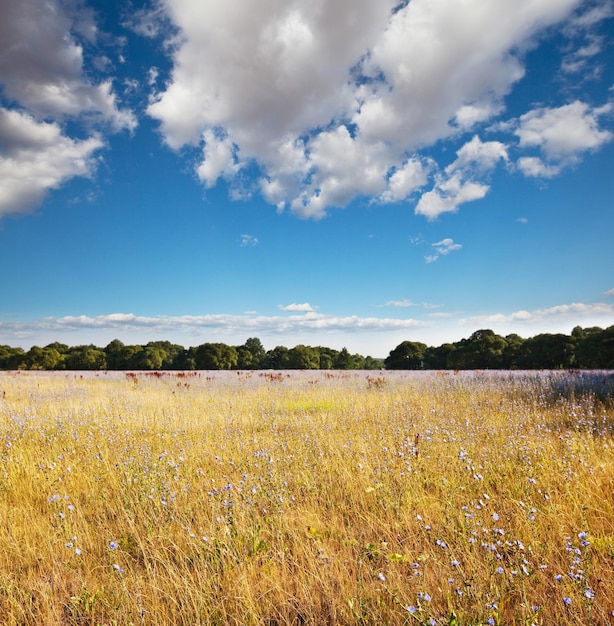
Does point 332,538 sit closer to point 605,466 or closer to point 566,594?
point 566,594

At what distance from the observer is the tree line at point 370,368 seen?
41.6 metres

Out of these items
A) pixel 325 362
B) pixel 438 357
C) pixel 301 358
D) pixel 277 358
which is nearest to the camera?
pixel 301 358

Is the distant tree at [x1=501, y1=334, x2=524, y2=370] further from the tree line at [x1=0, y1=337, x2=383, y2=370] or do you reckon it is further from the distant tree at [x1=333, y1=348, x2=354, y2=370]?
the distant tree at [x1=333, y1=348, x2=354, y2=370]

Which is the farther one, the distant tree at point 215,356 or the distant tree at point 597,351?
the distant tree at point 215,356

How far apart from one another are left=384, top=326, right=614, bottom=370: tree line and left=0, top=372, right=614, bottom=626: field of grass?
31274mm

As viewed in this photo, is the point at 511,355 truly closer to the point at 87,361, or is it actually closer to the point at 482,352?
the point at 482,352

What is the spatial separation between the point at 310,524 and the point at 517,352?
181 ft

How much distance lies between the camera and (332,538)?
3191 mm

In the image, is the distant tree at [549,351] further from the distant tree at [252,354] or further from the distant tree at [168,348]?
the distant tree at [168,348]

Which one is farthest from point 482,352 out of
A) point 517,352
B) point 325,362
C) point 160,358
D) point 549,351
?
point 160,358

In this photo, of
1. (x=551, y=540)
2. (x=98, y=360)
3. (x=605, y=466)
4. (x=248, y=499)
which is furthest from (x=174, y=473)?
(x=98, y=360)

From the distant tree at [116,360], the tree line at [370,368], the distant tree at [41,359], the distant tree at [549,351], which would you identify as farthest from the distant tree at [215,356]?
the distant tree at [549,351]

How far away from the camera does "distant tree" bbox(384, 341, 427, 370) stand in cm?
6862

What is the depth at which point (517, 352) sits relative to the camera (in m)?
50.1
